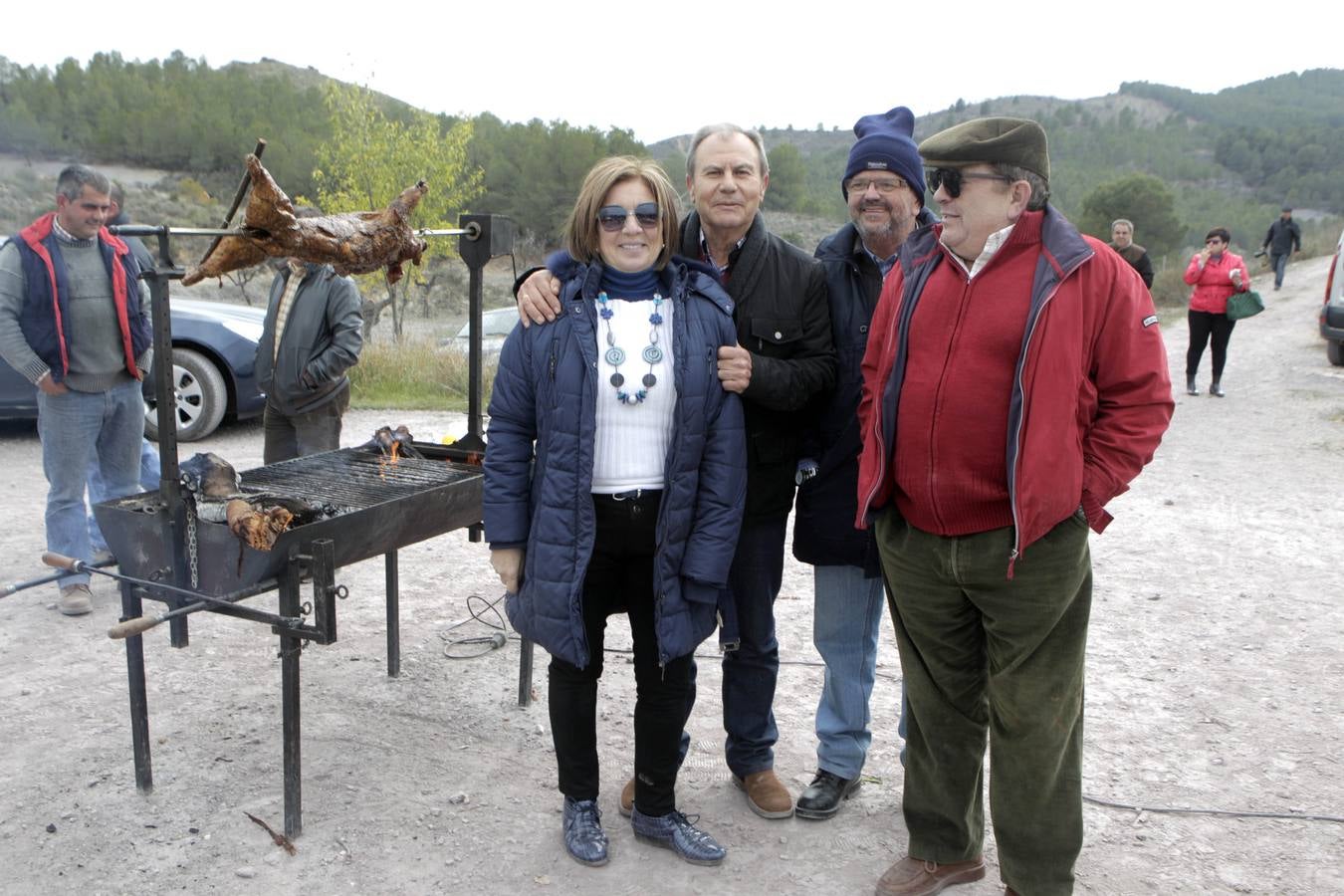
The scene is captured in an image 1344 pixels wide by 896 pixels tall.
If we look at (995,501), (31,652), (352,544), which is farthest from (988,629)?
(31,652)

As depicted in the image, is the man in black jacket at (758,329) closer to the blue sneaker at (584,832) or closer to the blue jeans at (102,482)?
the blue sneaker at (584,832)

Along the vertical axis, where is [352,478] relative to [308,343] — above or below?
below

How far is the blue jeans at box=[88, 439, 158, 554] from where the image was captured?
205 inches

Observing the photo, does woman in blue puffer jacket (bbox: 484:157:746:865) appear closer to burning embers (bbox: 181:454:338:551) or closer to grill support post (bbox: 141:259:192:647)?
burning embers (bbox: 181:454:338:551)

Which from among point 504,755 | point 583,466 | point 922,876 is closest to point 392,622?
point 504,755

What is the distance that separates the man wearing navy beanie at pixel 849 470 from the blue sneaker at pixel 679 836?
→ 367mm

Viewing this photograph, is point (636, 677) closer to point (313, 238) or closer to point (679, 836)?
point (679, 836)

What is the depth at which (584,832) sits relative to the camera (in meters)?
2.91

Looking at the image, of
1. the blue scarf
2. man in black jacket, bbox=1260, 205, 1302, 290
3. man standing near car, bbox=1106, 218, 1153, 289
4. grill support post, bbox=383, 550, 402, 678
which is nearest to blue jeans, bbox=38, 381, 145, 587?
grill support post, bbox=383, 550, 402, 678

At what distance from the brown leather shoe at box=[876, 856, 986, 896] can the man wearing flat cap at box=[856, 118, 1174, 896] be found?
0.25 m

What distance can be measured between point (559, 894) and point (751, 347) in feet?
5.23

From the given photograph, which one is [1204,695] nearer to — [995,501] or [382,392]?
[995,501]

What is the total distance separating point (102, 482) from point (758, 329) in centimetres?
400

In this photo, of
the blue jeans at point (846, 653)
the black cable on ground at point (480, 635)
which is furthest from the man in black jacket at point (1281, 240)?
the blue jeans at point (846, 653)
